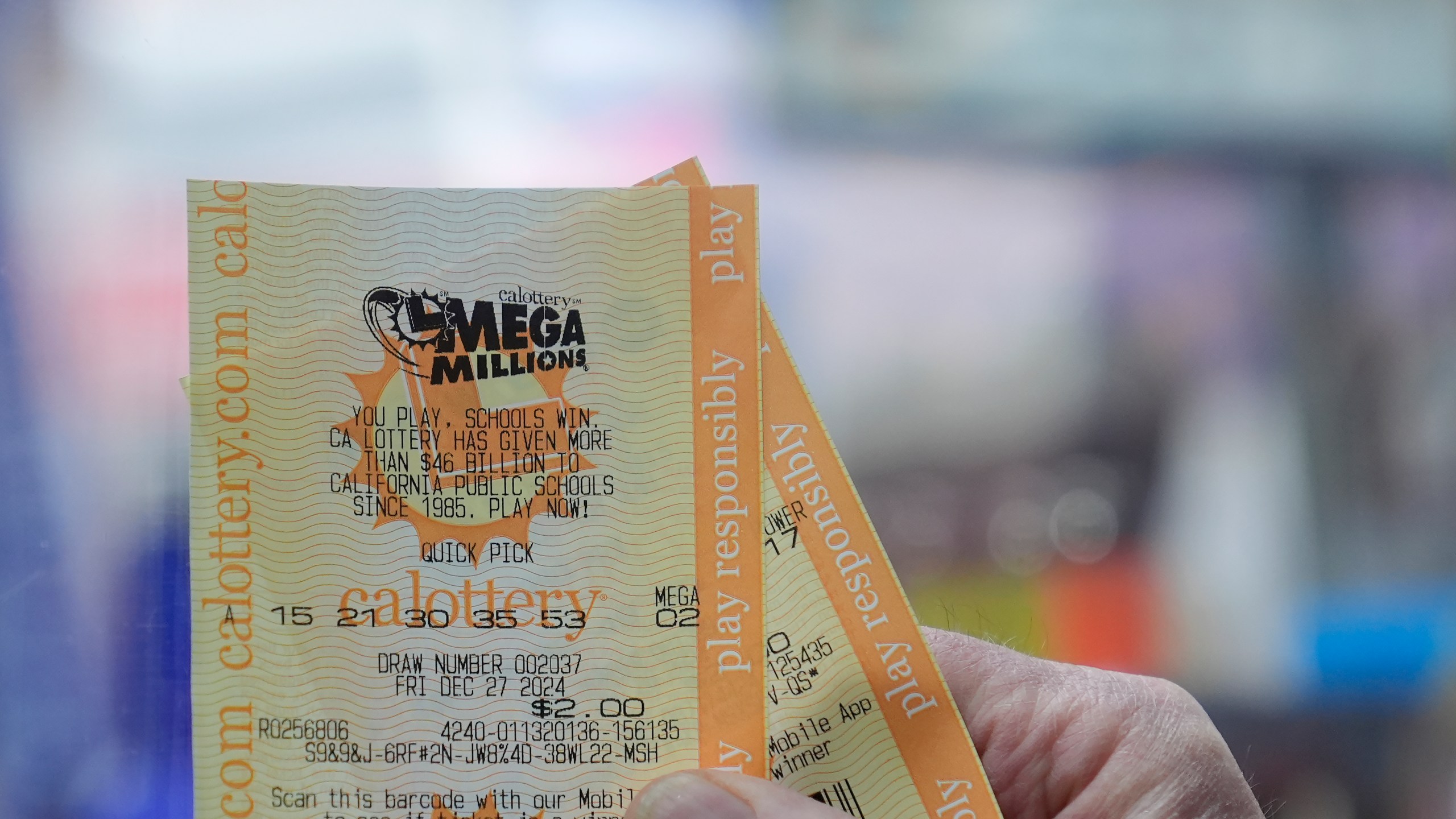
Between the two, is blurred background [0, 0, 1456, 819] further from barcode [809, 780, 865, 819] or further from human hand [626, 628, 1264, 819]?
barcode [809, 780, 865, 819]

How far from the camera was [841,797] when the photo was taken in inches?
17.4

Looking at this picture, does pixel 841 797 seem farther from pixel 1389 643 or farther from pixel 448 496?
pixel 1389 643

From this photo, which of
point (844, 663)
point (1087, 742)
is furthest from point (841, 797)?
point (1087, 742)

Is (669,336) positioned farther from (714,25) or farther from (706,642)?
(714,25)

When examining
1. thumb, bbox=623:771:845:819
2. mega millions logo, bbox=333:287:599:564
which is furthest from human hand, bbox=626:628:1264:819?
mega millions logo, bbox=333:287:599:564

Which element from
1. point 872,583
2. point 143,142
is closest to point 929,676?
point 872,583

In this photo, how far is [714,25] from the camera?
661mm

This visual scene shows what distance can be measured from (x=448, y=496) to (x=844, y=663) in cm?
21

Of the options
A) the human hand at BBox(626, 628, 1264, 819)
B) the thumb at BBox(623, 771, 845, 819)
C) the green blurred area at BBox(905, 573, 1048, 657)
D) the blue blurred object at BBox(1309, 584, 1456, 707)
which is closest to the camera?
the thumb at BBox(623, 771, 845, 819)

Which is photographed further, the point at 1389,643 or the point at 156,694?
the point at 1389,643

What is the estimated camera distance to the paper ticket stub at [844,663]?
17.3 inches

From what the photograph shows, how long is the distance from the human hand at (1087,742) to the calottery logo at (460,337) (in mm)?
324

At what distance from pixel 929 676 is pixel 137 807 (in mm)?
428

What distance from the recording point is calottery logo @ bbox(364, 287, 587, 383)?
16.6 inches
